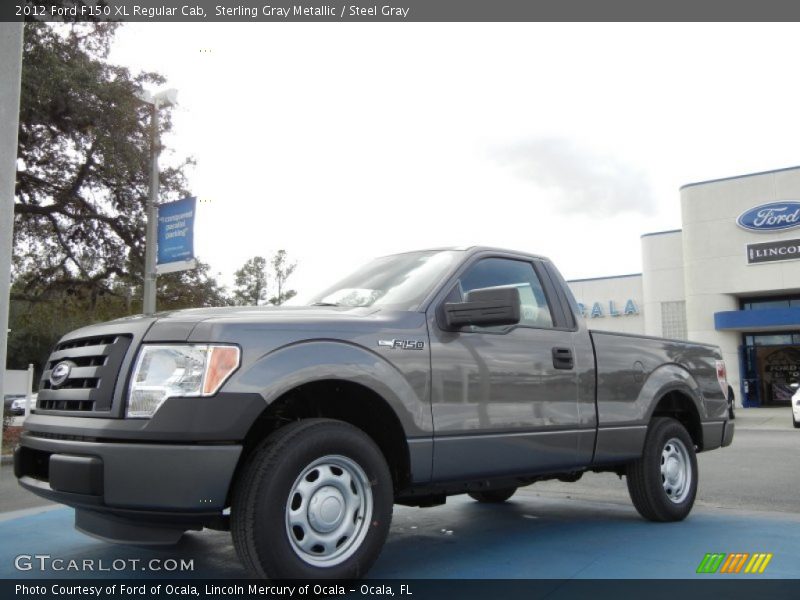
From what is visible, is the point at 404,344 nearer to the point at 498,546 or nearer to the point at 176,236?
the point at 498,546

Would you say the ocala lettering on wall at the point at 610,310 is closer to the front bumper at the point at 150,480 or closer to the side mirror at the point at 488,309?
the side mirror at the point at 488,309

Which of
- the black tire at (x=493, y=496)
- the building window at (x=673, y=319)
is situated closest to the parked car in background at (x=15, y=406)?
the black tire at (x=493, y=496)

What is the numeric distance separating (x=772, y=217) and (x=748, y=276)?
262cm

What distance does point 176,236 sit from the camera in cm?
1232

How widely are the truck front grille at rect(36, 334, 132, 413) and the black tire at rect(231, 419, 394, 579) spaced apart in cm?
78

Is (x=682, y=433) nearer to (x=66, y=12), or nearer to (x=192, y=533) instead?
(x=192, y=533)

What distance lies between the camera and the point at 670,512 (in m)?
5.92

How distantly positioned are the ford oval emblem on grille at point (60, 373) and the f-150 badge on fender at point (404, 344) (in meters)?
1.65

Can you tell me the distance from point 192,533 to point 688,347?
14.3 feet

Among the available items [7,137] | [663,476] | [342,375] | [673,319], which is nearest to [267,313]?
[342,375]

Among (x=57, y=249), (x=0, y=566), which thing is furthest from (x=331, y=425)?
(x=57, y=249)

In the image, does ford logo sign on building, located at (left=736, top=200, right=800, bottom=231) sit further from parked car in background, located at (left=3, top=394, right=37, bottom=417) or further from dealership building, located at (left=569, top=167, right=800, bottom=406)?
parked car in background, located at (left=3, top=394, right=37, bottom=417)

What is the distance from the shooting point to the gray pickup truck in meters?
3.38

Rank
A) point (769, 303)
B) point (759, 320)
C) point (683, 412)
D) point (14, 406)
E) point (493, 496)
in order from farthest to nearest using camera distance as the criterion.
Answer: point (769, 303), point (759, 320), point (14, 406), point (493, 496), point (683, 412)
